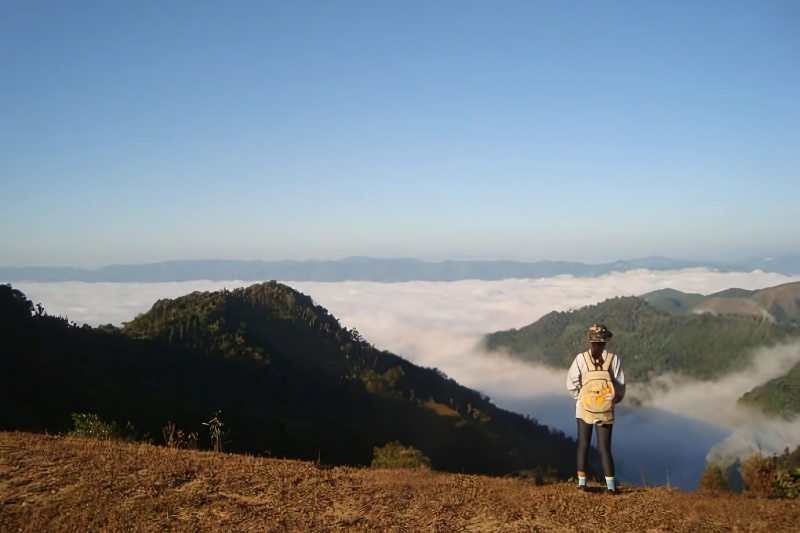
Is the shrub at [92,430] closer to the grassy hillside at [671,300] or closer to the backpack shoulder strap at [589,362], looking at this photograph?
the backpack shoulder strap at [589,362]

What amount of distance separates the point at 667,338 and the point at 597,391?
98400 mm

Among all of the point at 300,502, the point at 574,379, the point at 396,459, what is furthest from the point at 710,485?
the point at 396,459

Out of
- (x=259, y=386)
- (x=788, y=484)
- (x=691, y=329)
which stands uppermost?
(x=788, y=484)

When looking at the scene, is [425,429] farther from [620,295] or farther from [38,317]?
[620,295]

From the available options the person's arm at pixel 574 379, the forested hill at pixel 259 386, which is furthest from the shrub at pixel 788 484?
the forested hill at pixel 259 386

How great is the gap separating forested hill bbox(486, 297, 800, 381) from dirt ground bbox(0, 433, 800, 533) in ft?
254

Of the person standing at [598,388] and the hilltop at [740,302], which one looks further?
the hilltop at [740,302]

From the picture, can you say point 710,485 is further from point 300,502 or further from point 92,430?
point 92,430

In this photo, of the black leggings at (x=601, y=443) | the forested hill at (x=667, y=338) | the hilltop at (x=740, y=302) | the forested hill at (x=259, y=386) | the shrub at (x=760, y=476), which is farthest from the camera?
the forested hill at (x=667, y=338)

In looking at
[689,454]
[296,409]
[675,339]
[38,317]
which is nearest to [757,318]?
[675,339]

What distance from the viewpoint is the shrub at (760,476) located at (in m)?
8.69

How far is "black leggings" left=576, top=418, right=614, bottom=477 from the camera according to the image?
7.69 metres

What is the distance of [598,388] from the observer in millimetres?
7578

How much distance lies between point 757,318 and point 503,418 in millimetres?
42523
